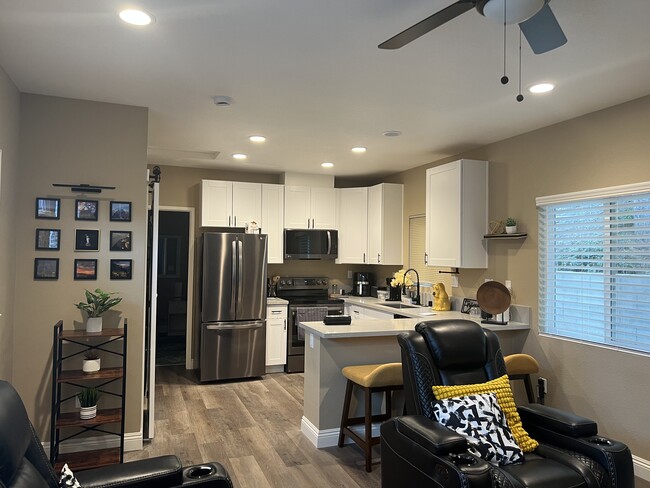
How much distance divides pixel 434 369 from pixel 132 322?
7.56 feet

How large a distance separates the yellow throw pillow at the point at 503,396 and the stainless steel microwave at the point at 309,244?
3.86 metres

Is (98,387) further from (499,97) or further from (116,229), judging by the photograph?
(499,97)

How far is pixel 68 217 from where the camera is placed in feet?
11.3

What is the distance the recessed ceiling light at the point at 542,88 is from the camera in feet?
10.1

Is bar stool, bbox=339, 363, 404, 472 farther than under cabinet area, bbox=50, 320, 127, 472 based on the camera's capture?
Yes

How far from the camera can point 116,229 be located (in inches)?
141

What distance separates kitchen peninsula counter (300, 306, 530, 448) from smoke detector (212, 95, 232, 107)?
186cm

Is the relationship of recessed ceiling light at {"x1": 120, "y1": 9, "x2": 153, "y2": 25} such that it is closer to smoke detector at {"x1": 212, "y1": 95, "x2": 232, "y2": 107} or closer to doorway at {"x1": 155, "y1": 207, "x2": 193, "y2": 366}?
smoke detector at {"x1": 212, "y1": 95, "x2": 232, "y2": 107}

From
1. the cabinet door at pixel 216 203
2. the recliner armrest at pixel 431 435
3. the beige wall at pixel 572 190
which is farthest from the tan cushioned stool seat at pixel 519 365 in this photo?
the cabinet door at pixel 216 203

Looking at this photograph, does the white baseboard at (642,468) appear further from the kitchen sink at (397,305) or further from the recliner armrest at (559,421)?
the kitchen sink at (397,305)

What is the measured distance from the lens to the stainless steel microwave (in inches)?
246

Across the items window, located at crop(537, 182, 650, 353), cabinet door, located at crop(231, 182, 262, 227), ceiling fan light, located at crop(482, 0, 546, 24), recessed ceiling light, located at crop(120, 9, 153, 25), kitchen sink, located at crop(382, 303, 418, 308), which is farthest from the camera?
cabinet door, located at crop(231, 182, 262, 227)

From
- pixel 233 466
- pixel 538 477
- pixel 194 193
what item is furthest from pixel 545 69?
pixel 194 193

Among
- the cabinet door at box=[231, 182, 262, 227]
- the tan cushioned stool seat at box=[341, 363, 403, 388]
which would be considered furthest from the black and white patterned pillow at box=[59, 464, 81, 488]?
the cabinet door at box=[231, 182, 262, 227]
